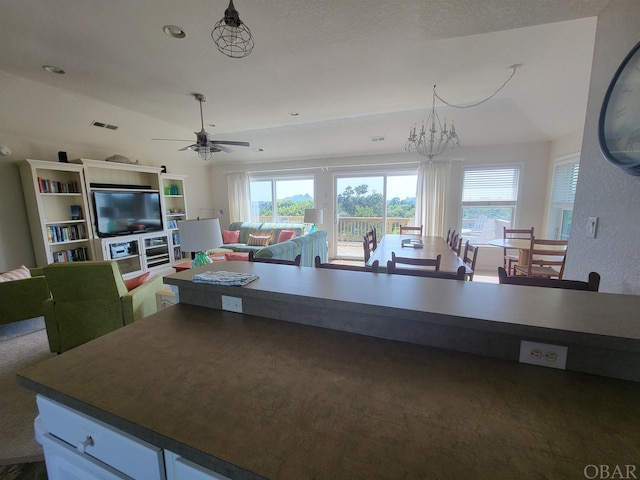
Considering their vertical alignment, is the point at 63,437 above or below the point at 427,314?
below

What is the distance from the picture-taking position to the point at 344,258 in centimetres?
621

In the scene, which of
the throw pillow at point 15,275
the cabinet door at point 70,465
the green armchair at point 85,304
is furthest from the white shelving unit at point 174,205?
the cabinet door at point 70,465

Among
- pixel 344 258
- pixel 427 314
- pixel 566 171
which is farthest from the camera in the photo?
pixel 344 258

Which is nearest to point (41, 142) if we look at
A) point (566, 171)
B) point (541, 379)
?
point (541, 379)

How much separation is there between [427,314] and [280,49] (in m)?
2.33

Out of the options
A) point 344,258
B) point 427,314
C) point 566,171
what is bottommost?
point 344,258

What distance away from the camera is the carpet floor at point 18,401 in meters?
1.49

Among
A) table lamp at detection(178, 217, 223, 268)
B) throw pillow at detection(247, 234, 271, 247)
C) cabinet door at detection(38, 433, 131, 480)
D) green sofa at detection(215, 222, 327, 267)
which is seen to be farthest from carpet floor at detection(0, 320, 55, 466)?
throw pillow at detection(247, 234, 271, 247)

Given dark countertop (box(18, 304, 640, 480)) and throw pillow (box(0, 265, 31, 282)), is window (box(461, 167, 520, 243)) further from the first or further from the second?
throw pillow (box(0, 265, 31, 282))

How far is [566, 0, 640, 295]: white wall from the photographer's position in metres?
1.31

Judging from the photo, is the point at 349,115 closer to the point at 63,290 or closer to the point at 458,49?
the point at 458,49

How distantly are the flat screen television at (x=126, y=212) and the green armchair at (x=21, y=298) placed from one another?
191 centimetres

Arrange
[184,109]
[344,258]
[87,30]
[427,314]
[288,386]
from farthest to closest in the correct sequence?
[344,258], [184,109], [87,30], [427,314], [288,386]

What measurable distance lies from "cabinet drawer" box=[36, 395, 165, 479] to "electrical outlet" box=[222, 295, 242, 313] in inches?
22.9
